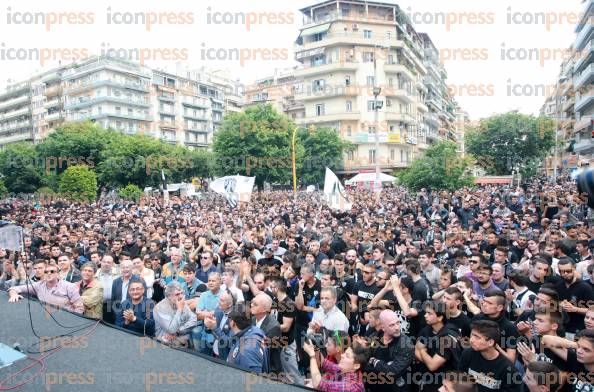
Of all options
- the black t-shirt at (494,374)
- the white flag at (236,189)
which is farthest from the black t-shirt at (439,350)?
the white flag at (236,189)

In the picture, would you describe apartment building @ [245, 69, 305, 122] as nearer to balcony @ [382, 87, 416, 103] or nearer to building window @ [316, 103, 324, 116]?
building window @ [316, 103, 324, 116]

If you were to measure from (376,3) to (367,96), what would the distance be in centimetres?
1100

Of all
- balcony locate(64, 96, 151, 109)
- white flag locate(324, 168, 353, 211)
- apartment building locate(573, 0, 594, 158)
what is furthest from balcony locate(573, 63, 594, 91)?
balcony locate(64, 96, 151, 109)

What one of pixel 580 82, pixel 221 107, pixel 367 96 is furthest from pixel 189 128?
pixel 580 82

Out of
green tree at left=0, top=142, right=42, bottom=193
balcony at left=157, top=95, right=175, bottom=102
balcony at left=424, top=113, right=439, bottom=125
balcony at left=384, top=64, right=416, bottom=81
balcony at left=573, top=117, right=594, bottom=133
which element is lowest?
green tree at left=0, top=142, right=42, bottom=193

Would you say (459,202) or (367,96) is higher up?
(367,96)

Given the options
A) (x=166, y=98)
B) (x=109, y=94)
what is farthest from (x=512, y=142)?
(x=109, y=94)

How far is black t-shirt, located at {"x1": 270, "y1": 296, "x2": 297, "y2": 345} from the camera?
16.2 ft

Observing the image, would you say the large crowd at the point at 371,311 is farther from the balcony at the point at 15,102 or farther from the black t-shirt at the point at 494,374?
the balcony at the point at 15,102

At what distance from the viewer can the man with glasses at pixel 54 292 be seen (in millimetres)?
5531

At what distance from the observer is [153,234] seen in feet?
36.8

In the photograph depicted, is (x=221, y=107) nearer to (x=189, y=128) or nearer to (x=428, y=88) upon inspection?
(x=189, y=128)

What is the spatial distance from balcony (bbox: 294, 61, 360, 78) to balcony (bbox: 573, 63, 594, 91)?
23327 mm

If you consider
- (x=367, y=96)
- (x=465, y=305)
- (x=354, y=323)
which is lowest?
(x=354, y=323)
